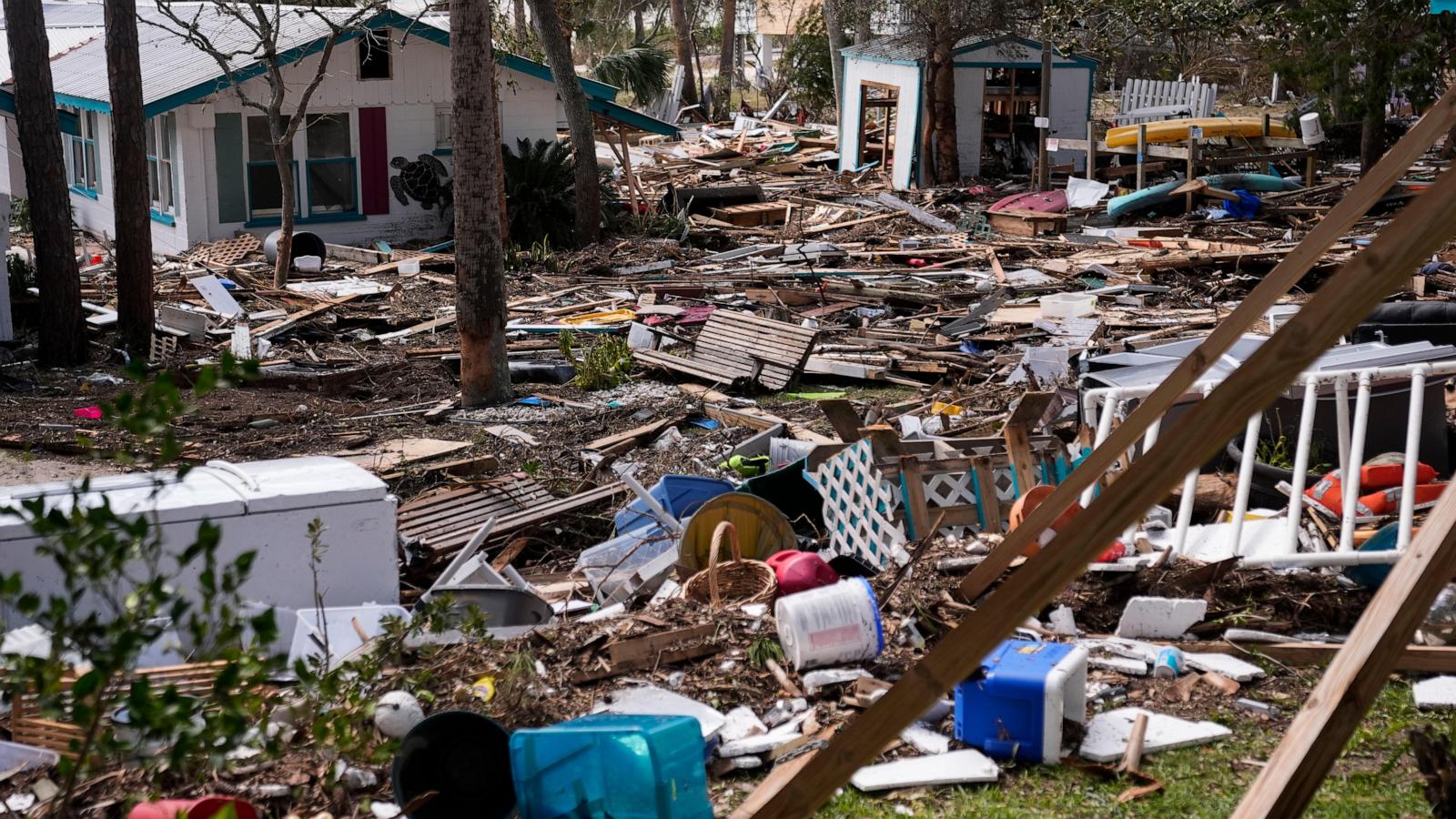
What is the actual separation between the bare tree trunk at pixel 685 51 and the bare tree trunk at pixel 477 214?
35.8 m

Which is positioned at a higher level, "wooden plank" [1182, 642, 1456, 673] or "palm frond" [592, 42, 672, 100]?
"palm frond" [592, 42, 672, 100]

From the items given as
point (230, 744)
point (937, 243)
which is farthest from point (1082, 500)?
Result: point (937, 243)

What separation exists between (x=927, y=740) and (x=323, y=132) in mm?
19613

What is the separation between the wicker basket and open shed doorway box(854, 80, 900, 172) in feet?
78.8

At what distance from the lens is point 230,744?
2594 mm

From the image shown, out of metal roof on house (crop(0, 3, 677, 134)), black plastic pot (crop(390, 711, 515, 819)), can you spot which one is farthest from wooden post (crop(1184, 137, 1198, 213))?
black plastic pot (crop(390, 711, 515, 819))

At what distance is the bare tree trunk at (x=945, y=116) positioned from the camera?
28.3m

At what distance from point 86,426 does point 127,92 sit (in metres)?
5.80

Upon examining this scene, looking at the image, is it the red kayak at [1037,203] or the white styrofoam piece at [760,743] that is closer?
the white styrofoam piece at [760,743]

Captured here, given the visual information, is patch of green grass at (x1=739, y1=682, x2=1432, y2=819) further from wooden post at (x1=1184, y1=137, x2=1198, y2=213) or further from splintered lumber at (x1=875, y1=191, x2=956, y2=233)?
wooden post at (x1=1184, y1=137, x2=1198, y2=213)

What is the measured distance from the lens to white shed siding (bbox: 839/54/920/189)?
2898 centimetres

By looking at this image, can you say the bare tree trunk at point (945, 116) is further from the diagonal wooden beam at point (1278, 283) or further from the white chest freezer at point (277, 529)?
the diagonal wooden beam at point (1278, 283)

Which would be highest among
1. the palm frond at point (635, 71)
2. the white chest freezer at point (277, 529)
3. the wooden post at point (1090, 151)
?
the palm frond at point (635, 71)

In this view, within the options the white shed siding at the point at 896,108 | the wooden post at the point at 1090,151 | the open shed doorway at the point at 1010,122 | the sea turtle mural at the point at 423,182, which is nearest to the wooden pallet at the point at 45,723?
the sea turtle mural at the point at 423,182
